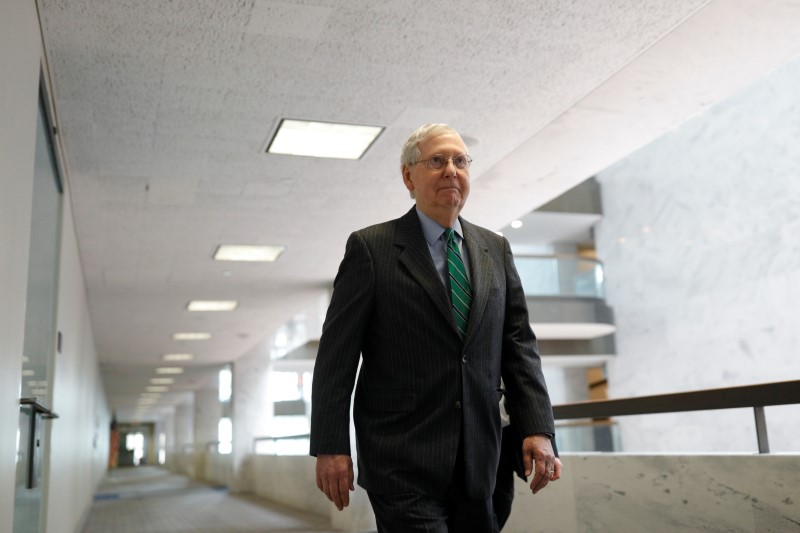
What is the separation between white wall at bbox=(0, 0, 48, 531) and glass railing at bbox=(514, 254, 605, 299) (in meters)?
13.1

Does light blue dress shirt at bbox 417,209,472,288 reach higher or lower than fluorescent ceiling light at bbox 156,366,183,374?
lower

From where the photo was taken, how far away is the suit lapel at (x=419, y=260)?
74.8 inches

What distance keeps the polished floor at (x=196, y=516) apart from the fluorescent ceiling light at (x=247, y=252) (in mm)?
2657

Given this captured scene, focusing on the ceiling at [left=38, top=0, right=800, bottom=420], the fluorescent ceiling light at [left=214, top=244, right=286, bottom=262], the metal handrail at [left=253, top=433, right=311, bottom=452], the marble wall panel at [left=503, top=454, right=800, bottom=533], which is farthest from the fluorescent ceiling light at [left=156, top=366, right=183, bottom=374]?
the marble wall panel at [left=503, top=454, right=800, bottom=533]

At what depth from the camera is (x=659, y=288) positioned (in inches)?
616

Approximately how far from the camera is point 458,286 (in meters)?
1.97

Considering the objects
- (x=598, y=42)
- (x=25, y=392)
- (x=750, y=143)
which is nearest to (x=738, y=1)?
(x=598, y=42)

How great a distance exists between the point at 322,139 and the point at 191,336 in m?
9.05

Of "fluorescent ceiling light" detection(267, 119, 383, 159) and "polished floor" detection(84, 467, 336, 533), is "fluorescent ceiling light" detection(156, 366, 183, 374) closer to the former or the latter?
"polished floor" detection(84, 467, 336, 533)

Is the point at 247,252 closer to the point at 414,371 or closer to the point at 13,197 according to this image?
the point at 13,197

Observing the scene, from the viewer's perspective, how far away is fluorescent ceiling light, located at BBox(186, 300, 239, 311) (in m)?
10.2

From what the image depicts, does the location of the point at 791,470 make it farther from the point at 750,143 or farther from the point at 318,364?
the point at 750,143

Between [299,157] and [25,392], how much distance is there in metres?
2.37

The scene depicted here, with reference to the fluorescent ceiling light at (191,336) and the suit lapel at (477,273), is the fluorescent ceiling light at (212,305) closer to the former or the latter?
the fluorescent ceiling light at (191,336)
